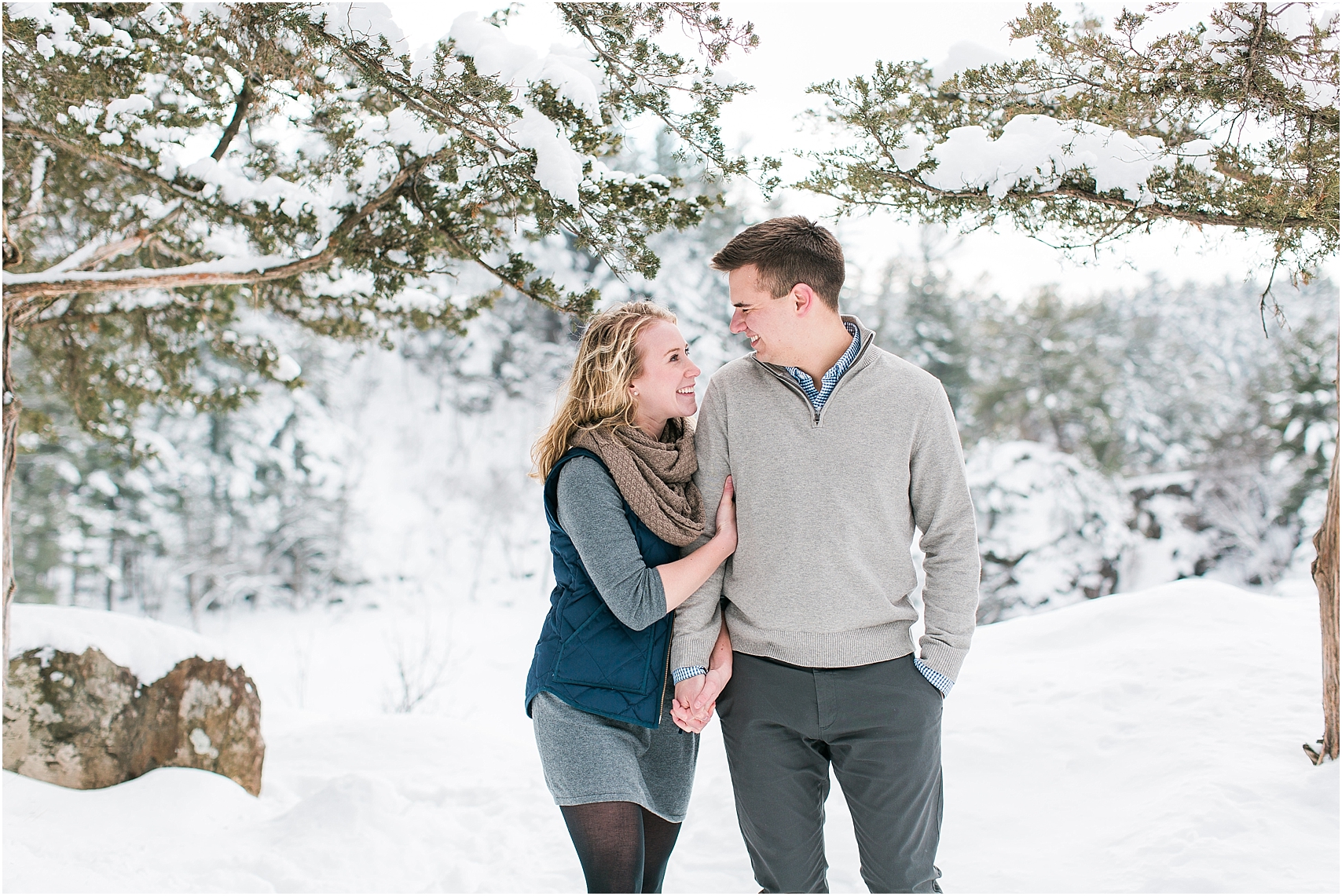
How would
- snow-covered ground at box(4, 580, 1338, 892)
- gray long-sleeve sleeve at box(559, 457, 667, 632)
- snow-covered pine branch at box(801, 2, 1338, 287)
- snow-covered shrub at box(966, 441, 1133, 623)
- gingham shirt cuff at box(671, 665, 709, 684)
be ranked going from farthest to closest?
1. snow-covered shrub at box(966, 441, 1133, 623)
2. snow-covered ground at box(4, 580, 1338, 892)
3. snow-covered pine branch at box(801, 2, 1338, 287)
4. gingham shirt cuff at box(671, 665, 709, 684)
5. gray long-sleeve sleeve at box(559, 457, 667, 632)

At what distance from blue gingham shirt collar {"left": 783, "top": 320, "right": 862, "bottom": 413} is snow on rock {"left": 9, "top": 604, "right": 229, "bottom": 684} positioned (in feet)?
13.1

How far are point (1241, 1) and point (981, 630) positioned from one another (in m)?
4.12

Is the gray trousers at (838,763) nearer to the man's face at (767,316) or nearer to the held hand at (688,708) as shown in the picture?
the held hand at (688,708)

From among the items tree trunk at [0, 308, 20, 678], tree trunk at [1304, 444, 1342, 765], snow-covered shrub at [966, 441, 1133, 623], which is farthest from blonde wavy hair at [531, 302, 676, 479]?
snow-covered shrub at [966, 441, 1133, 623]

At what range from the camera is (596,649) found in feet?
6.66

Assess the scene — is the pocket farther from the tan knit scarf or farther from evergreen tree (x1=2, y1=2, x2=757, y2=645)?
evergreen tree (x1=2, y1=2, x2=757, y2=645)

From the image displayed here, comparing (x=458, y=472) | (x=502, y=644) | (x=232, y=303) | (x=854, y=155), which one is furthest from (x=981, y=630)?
(x=458, y=472)

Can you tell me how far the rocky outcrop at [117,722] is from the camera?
429 centimetres

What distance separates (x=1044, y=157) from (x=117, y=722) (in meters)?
4.92

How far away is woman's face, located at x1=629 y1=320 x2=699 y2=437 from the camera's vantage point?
213cm

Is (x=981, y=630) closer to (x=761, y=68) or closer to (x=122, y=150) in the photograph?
(x=761, y=68)

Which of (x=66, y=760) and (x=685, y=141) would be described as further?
(x=66, y=760)

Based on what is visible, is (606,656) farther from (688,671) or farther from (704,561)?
(704,561)

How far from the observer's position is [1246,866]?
9.37ft
